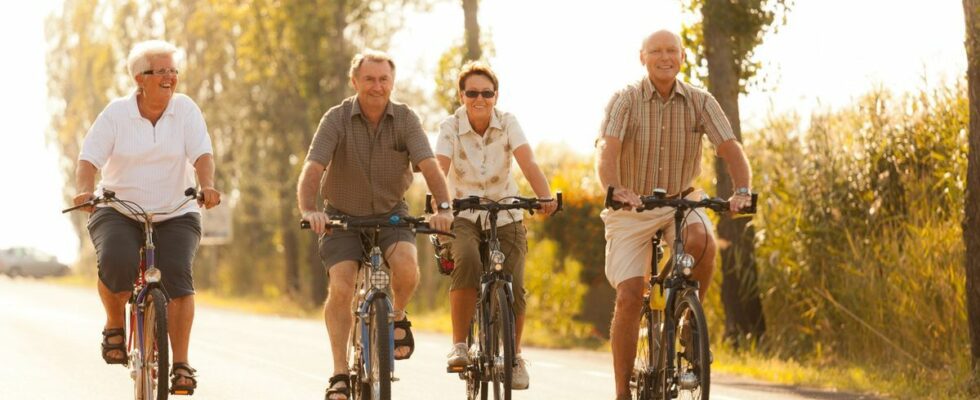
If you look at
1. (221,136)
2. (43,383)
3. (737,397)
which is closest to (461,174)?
(737,397)

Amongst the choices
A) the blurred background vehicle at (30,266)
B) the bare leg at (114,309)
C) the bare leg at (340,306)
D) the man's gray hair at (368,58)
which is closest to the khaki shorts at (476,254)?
the bare leg at (340,306)

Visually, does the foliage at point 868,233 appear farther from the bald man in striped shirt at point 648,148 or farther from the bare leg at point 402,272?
the bare leg at point 402,272

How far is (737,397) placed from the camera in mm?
12156

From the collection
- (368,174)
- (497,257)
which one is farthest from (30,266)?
(368,174)

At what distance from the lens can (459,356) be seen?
31.8 ft

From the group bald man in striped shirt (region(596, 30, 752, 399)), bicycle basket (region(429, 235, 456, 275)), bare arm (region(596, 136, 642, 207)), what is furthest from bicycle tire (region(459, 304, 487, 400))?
bare arm (region(596, 136, 642, 207))

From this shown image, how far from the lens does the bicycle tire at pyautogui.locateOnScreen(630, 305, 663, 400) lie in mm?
8609

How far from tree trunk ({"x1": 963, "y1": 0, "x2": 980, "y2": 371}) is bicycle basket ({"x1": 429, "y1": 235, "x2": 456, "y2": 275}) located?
3.94 m

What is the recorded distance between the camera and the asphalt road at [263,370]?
1248cm

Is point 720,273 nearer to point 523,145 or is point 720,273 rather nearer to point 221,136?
point 523,145

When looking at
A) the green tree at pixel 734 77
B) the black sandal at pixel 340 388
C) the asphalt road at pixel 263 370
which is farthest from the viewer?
the green tree at pixel 734 77

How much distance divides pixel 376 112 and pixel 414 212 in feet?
70.4

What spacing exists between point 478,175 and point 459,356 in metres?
1.07

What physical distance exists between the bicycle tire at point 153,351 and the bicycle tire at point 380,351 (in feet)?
3.38
